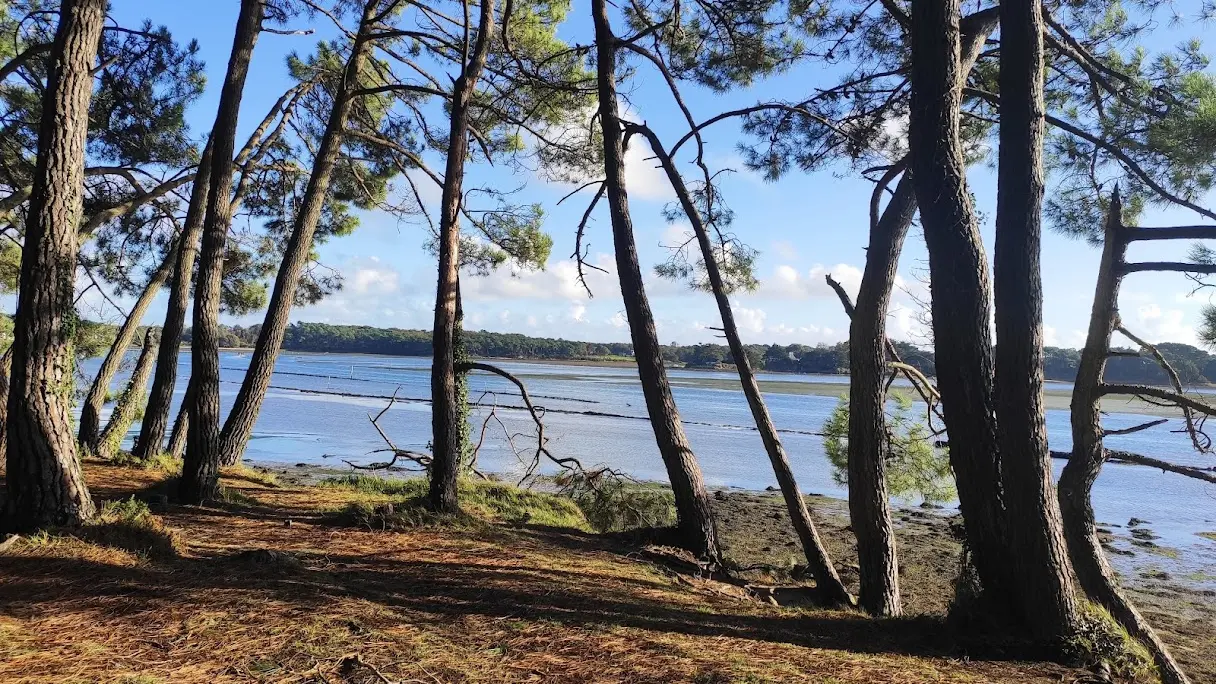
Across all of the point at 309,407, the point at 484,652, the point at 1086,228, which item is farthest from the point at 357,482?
the point at 309,407

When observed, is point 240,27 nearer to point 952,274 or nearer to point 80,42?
point 80,42

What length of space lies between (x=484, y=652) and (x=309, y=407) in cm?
2734

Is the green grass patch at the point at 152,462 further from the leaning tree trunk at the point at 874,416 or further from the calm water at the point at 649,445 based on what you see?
the leaning tree trunk at the point at 874,416

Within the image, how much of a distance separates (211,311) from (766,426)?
473 cm

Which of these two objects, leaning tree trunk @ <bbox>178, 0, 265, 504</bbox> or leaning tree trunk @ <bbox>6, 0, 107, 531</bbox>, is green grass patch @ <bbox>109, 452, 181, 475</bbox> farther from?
leaning tree trunk @ <bbox>6, 0, 107, 531</bbox>

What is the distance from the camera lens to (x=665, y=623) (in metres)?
3.81

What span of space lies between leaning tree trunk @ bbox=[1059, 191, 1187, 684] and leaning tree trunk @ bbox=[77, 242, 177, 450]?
9.23 m

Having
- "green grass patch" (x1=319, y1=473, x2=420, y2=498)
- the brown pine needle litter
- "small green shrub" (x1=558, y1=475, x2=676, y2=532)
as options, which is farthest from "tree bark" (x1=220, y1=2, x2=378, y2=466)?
"small green shrub" (x1=558, y1=475, x2=676, y2=532)

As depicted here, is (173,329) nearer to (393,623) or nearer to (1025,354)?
(393,623)

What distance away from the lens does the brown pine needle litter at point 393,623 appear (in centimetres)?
278

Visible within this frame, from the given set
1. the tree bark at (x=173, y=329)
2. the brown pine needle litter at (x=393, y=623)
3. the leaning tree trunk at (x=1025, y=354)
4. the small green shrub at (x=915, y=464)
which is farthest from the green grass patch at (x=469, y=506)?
the leaning tree trunk at (x=1025, y=354)

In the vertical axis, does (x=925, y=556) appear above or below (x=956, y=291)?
below

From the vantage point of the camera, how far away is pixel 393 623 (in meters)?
3.35

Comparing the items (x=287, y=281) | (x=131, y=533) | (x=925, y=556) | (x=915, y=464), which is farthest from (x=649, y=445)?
(x=131, y=533)
